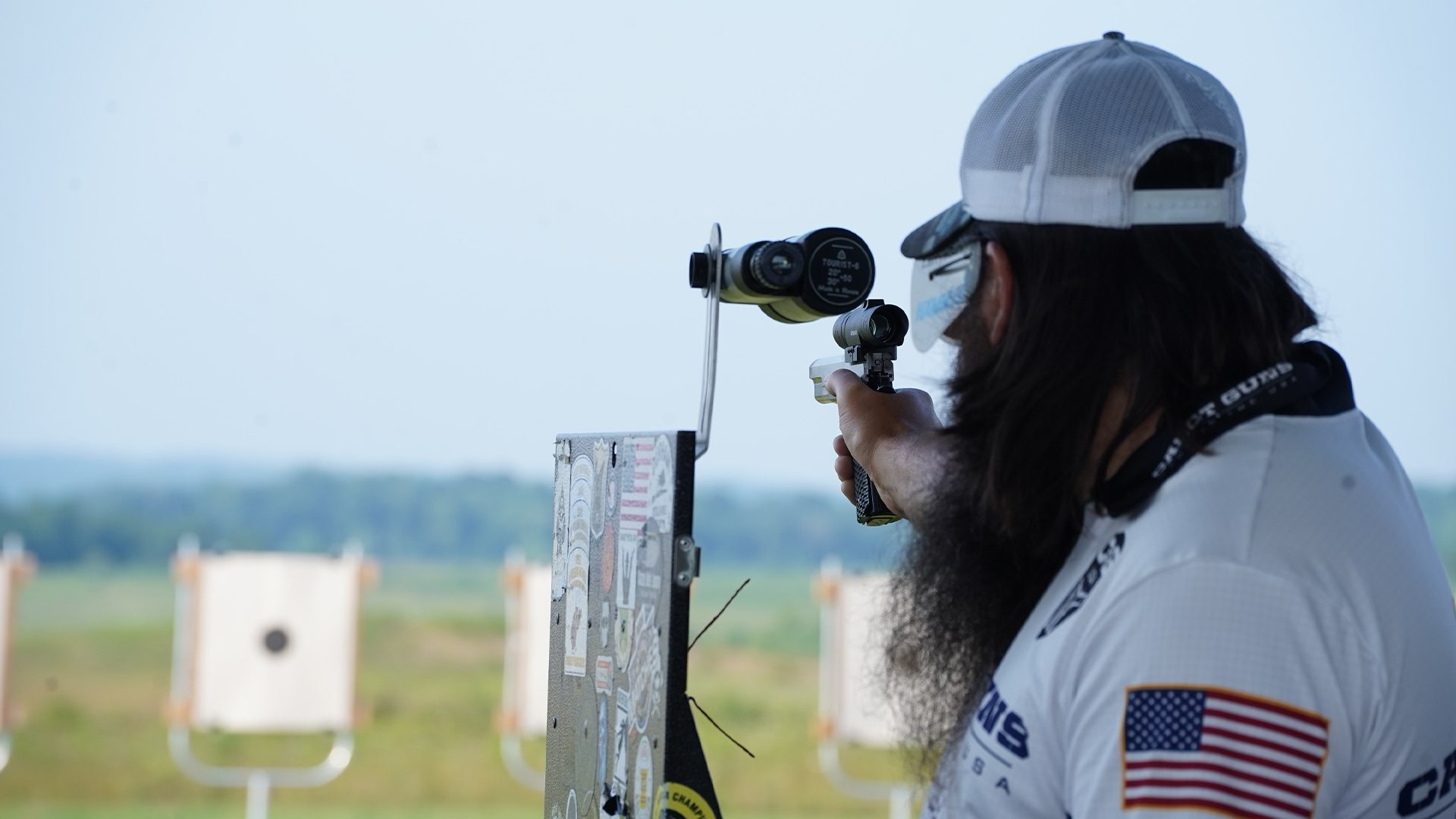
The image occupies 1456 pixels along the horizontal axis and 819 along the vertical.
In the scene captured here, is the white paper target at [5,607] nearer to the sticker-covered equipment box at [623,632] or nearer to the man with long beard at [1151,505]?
the sticker-covered equipment box at [623,632]

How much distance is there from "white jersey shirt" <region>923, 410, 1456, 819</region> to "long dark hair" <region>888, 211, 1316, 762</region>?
0.04 meters

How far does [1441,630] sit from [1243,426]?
151 millimetres

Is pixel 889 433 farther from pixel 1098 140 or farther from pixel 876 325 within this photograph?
pixel 1098 140

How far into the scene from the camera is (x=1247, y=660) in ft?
2.14

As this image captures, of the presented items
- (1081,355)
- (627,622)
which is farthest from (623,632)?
(1081,355)

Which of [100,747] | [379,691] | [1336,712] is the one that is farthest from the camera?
[379,691]

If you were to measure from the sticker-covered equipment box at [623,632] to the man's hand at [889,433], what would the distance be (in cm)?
20

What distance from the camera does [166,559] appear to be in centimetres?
868

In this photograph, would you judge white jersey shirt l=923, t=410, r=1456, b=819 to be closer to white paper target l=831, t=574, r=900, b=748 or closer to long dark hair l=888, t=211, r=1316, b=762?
long dark hair l=888, t=211, r=1316, b=762

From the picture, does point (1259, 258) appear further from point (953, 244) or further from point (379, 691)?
point (379, 691)

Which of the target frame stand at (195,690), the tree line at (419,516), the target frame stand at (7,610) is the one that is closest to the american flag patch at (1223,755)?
the target frame stand at (195,690)

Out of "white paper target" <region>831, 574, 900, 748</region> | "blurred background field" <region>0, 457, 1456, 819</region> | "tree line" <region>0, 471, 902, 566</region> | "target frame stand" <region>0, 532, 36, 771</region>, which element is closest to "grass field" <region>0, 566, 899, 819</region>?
"blurred background field" <region>0, 457, 1456, 819</region>

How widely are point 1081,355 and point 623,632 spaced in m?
0.38

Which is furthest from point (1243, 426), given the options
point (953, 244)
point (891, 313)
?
point (891, 313)
